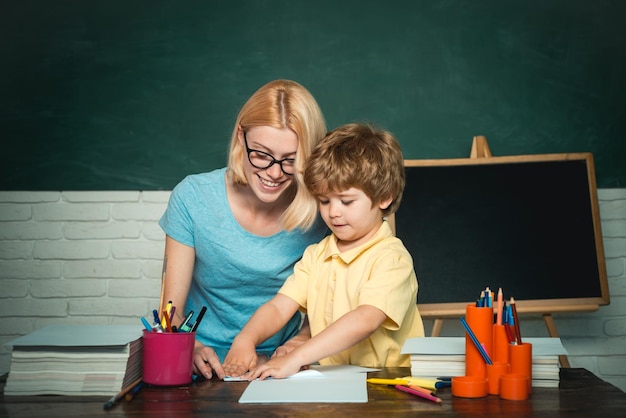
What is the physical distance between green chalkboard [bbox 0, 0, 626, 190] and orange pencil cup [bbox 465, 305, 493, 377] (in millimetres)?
1764

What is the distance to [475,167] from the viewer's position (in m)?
2.82

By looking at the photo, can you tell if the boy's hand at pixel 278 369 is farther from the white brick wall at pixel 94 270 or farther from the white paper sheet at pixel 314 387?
the white brick wall at pixel 94 270

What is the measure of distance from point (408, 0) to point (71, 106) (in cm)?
148

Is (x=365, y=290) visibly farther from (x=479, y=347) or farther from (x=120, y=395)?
(x=120, y=395)

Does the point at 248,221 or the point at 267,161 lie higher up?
the point at 267,161

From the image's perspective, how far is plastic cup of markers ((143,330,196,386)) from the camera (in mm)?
1316

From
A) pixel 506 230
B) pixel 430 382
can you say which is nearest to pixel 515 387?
pixel 430 382

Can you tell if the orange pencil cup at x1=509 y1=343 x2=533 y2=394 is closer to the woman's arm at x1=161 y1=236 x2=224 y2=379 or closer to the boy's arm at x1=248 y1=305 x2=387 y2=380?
the boy's arm at x1=248 y1=305 x2=387 y2=380

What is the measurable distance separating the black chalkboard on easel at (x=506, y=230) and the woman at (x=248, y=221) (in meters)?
0.88

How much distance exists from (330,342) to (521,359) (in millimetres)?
385

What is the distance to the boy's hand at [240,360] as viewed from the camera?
4.83 ft

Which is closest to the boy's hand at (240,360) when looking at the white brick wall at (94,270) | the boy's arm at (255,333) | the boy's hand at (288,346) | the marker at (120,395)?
the boy's arm at (255,333)

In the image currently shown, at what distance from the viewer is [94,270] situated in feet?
9.91

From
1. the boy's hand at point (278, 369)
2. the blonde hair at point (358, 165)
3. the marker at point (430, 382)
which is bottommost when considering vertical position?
the marker at point (430, 382)
